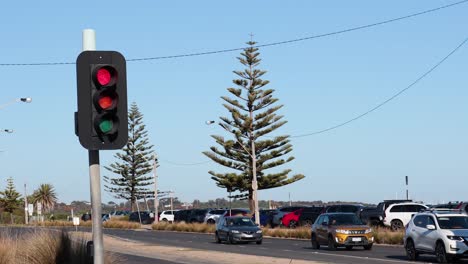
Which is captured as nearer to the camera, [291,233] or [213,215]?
[291,233]

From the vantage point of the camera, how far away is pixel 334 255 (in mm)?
28969

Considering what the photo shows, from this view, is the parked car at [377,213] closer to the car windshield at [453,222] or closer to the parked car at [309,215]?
the parked car at [309,215]

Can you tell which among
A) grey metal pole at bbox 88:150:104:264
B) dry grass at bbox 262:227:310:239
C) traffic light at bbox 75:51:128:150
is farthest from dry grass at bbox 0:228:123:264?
dry grass at bbox 262:227:310:239

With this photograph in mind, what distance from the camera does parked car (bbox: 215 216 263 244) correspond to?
40.1 metres

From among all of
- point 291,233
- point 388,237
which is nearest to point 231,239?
point 388,237

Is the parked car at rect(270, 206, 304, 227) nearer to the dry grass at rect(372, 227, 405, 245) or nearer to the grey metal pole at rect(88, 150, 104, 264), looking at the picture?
the dry grass at rect(372, 227, 405, 245)

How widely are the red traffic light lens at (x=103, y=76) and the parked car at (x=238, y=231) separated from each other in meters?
30.6

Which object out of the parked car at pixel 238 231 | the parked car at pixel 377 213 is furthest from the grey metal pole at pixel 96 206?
the parked car at pixel 377 213

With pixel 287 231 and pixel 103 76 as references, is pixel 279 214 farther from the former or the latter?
pixel 103 76

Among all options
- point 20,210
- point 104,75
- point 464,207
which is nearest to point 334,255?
point 464,207

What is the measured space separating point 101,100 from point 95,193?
1052mm

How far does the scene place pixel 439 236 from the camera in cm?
2466

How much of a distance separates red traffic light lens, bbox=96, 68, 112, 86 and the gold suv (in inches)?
919

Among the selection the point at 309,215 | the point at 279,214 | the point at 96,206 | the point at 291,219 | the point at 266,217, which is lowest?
the point at 291,219
